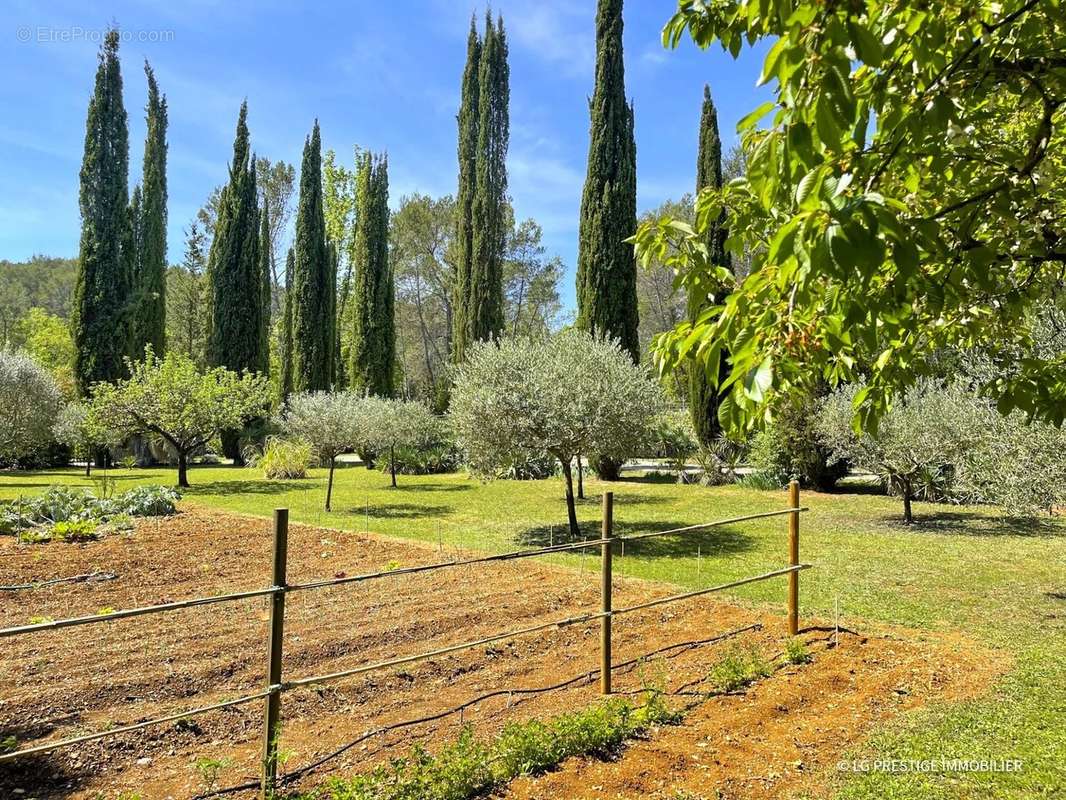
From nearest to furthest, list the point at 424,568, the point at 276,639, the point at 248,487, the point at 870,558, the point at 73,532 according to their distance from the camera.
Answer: the point at 276,639
the point at 424,568
the point at 870,558
the point at 73,532
the point at 248,487

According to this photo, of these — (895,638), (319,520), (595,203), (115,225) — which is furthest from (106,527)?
(115,225)

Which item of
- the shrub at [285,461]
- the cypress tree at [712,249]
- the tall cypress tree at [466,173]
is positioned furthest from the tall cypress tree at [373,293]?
the cypress tree at [712,249]

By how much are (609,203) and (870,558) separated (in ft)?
54.6

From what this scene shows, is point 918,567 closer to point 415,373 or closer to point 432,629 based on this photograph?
point 432,629

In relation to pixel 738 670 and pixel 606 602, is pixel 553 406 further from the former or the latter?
pixel 738 670

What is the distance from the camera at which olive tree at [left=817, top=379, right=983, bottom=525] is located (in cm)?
1072

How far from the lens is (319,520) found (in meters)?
12.4

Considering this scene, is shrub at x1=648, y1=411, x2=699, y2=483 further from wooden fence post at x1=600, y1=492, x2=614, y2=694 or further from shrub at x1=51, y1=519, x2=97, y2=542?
wooden fence post at x1=600, y1=492, x2=614, y2=694

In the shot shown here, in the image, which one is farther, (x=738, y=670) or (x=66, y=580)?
(x=66, y=580)

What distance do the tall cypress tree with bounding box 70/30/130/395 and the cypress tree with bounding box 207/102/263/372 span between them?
349 cm

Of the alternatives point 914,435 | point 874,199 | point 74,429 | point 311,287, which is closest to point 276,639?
point 874,199

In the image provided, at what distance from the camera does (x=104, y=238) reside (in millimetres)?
26969

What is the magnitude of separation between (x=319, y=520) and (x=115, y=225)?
877 inches

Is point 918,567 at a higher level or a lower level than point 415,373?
lower
